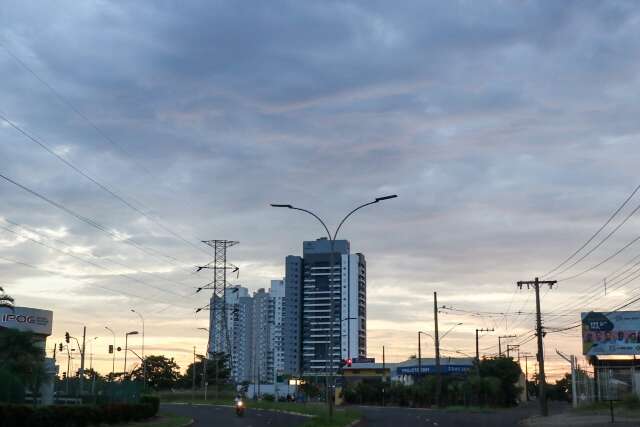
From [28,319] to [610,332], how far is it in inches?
2668

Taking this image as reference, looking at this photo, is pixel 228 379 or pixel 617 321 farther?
pixel 228 379

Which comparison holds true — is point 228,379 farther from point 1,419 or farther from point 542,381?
point 1,419

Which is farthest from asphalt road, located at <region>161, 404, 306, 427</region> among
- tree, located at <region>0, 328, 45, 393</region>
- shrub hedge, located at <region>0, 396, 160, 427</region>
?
tree, located at <region>0, 328, 45, 393</region>

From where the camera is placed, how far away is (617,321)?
3332 inches

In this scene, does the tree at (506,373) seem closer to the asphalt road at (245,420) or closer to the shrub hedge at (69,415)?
the asphalt road at (245,420)

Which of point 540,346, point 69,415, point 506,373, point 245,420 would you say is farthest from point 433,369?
point 69,415

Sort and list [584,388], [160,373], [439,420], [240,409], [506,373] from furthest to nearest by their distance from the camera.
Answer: [160,373] < [506,373] < [584,388] < [240,409] < [439,420]

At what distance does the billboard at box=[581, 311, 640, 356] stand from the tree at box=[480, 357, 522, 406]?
107ft

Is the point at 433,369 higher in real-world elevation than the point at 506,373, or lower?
higher

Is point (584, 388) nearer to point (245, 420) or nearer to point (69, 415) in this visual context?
point (245, 420)

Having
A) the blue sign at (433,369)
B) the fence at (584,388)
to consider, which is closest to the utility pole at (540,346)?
the fence at (584,388)

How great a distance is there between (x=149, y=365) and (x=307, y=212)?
15161 cm

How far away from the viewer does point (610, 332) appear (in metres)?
84.4

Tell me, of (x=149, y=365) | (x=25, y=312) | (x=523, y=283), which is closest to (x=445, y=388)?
(x=523, y=283)
